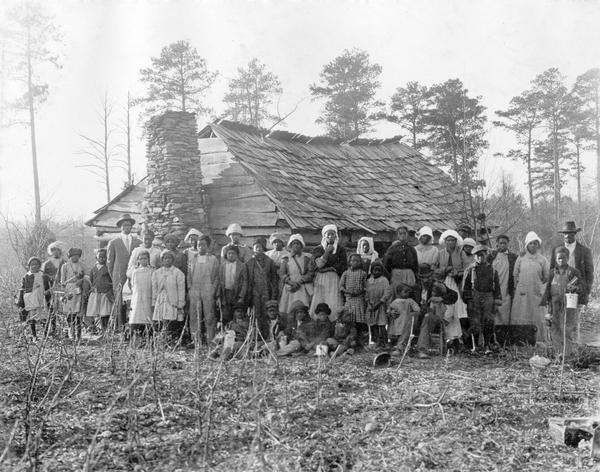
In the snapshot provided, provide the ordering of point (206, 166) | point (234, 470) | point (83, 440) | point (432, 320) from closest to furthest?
point (234, 470) → point (83, 440) → point (432, 320) → point (206, 166)

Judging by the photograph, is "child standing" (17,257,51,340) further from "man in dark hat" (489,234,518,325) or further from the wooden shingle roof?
"man in dark hat" (489,234,518,325)

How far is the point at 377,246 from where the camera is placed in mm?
12961

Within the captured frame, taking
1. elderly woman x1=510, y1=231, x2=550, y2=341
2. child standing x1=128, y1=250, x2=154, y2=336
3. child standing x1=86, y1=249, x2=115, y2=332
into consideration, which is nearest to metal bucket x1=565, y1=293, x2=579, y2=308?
elderly woman x1=510, y1=231, x2=550, y2=341

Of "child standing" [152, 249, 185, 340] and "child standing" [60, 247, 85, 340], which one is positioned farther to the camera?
"child standing" [60, 247, 85, 340]

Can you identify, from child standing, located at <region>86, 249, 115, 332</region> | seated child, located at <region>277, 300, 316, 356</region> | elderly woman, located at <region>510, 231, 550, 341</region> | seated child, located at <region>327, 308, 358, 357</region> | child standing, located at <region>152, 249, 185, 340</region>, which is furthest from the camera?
child standing, located at <region>86, 249, 115, 332</region>

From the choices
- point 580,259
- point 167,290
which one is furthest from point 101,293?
point 580,259

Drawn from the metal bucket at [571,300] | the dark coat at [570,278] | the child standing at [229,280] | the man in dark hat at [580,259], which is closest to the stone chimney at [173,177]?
the child standing at [229,280]

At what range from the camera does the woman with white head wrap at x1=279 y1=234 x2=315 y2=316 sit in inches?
350

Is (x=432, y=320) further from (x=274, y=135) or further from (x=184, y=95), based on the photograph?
(x=184, y=95)

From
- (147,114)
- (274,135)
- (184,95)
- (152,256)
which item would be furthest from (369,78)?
(152,256)

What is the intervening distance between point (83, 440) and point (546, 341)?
6.29m

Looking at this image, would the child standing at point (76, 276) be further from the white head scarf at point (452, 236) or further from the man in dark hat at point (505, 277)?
the man in dark hat at point (505, 277)

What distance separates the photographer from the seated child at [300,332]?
8.21m

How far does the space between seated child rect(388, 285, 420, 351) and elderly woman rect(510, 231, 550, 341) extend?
1.58 m
